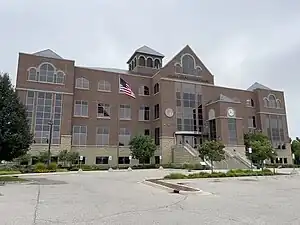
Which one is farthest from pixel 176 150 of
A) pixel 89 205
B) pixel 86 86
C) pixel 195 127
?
pixel 89 205

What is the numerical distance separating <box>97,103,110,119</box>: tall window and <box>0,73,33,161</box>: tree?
26.3 meters

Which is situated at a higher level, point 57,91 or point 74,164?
point 57,91

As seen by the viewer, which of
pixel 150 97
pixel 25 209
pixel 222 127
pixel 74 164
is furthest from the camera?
pixel 150 97

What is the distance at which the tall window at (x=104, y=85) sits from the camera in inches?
1959

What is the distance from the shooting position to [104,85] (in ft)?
164

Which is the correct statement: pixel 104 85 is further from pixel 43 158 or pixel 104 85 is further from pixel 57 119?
pixel 43 158

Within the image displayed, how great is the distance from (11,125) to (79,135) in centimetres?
2581

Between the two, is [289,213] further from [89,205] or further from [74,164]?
[74,164]

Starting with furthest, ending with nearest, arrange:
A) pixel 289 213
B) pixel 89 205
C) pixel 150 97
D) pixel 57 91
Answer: pixel 150 97
pixel 57 91
pixel 89 205
pixel 289 213

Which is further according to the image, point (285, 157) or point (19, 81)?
point (285, 157)

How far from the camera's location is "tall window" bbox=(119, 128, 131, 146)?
162 feet

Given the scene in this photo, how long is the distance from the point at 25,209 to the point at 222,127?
4257 cm

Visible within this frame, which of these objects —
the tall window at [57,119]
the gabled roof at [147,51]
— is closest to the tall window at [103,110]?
the tall window at [57,119]

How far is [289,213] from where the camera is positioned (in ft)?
26.9
